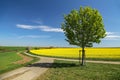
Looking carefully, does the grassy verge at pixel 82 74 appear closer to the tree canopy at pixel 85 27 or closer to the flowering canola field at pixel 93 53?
the tree canopy at pixel 85 27

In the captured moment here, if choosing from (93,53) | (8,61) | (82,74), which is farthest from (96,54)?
(82,74)

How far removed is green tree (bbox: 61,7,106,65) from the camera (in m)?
26.7

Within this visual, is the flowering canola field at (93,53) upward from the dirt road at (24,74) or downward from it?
upward

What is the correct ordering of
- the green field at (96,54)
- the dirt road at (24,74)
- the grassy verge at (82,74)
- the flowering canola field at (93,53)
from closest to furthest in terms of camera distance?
1. the grassy verge at (82,74)
2. the dirt road at (24,74)
3. the green field at (96,54)
4. the flowering canola field at (93,53)

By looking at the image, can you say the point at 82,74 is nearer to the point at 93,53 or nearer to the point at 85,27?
the point at 85,27

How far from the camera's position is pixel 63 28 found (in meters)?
28.6

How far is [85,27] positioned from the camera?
88.0 feet

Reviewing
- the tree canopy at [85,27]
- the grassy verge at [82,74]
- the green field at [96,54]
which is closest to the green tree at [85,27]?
the tree canopy at [85,27]

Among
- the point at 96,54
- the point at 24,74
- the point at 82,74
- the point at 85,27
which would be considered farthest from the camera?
the point at 96,54

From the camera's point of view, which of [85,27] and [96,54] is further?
[96,54]

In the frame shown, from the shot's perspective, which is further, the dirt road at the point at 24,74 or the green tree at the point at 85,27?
the green tree at the point at 85,27

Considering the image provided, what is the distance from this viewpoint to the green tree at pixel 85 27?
26.7 m

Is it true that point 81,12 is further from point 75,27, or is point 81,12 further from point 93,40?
point 93,40

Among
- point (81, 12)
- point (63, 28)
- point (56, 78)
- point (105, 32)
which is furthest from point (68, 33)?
point (56, 78)
